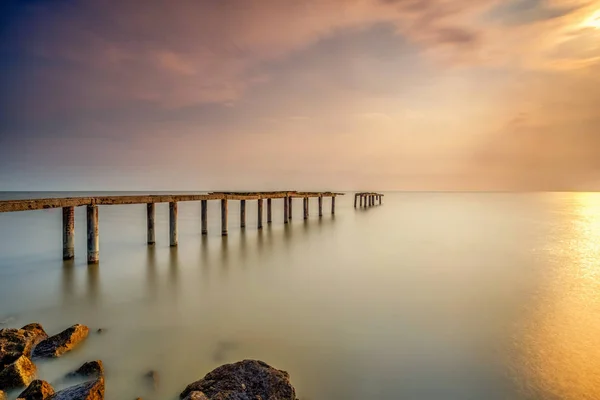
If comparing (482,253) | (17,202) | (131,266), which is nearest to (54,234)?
(131,266)

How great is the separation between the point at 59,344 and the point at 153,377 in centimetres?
150

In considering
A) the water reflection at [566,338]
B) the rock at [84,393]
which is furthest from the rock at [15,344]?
the water reflection at [566,338]

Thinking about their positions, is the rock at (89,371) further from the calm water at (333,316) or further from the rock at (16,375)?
the rock at (16,375)

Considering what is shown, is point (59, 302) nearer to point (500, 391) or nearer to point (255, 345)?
point (255, 345)

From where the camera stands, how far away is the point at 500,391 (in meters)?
3.80

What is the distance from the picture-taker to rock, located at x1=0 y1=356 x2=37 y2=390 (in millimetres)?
3537

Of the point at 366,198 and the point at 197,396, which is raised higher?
the point at 366,198

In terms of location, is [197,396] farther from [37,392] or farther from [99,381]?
[37,392]

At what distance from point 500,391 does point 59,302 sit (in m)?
7.74

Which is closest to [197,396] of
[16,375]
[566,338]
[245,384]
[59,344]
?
[245,384]

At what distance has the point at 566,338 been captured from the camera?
5316 mm

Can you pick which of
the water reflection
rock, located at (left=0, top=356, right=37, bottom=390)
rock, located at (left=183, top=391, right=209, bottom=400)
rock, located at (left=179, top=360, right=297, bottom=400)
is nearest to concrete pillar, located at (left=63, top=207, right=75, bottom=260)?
rock, located at (left=0, top=356, right=37, bottom=390)

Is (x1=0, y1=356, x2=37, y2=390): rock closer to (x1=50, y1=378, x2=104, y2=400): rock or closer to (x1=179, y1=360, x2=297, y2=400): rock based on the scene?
(x1=50, y1=378, x2=104, y2=400): rock

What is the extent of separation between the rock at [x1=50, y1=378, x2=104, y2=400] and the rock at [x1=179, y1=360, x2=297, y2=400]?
755mm
